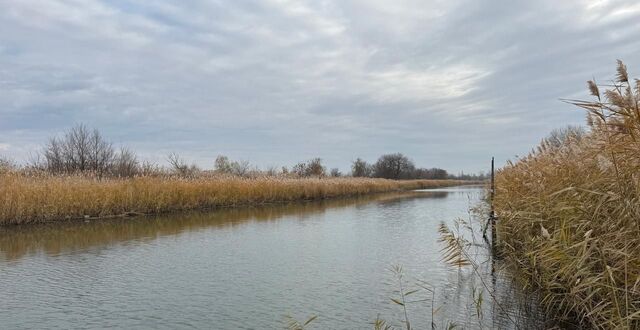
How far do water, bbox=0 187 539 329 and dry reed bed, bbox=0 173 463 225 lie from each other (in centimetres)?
122

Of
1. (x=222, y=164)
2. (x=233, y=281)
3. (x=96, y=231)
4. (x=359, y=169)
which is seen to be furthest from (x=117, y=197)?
(x=359, y=169)

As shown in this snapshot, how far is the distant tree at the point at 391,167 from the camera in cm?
7812

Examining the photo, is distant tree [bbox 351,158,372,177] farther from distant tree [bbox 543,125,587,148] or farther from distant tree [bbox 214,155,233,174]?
distant tree [bbox 543,125,587,148]

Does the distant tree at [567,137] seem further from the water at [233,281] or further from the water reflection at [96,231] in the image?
the water reflection at [96,231]

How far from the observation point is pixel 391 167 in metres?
79.1

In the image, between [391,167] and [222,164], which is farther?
[391,167]

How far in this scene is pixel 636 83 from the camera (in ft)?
10.3

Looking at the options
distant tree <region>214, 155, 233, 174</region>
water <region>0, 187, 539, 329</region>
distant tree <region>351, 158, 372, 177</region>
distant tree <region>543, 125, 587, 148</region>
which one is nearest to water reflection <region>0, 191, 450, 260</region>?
water <region>0, 187, 539, 329</region>

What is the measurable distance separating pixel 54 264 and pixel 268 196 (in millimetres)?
15910

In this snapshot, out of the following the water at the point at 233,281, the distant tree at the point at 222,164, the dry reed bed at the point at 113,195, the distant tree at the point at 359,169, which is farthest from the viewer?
the distant tree at the point at 359,169

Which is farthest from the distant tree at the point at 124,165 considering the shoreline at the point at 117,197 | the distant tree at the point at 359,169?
the distant tree at the point at 359,169

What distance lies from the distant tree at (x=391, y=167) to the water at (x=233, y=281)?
220 ft

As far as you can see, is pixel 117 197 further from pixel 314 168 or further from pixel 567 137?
pixel 314 168

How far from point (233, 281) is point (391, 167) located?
73.8 m
